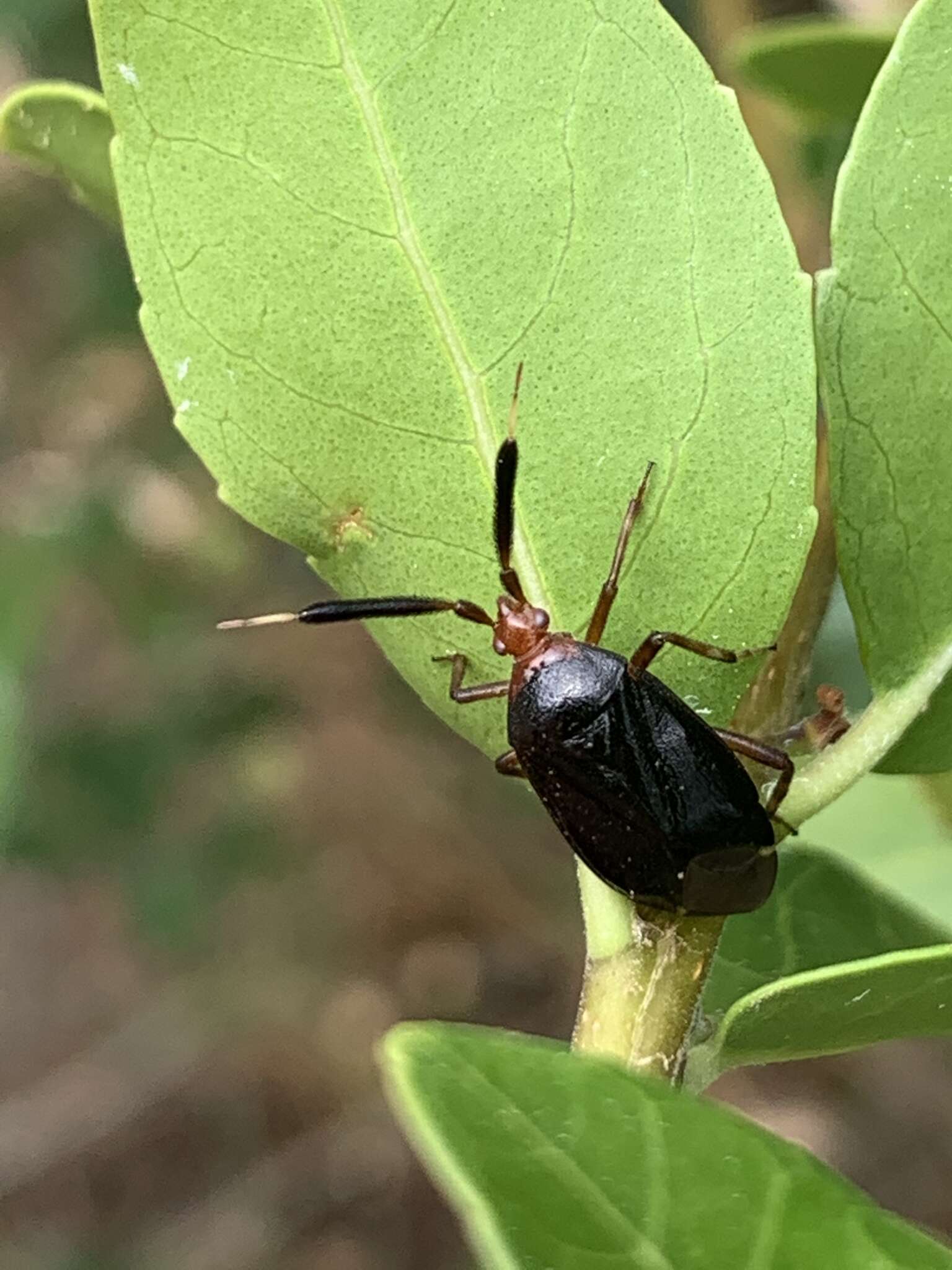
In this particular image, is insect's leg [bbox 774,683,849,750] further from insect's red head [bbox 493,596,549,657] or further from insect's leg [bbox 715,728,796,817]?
insect's red head [bbox 493,596,549,657]

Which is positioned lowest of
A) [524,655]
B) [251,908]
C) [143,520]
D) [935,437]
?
[251,908]

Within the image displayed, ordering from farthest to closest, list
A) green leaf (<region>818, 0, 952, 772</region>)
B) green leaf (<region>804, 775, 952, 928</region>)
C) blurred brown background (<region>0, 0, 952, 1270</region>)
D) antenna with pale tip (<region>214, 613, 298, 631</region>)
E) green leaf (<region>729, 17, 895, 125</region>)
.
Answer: blurred brown background (<region>0, 0, 952, 1270</region>)
green leaf (<region>804, 775, 952, 928</region>)
green leaf (<region>729, 17, 895, 125</region>)
antenna with pale tip (<region>214, 613, 298, 631</region>)
green leaf (<region>818, 0, 952, 772</region>)

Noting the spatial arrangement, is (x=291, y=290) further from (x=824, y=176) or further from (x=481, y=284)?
(x=824, y=176)

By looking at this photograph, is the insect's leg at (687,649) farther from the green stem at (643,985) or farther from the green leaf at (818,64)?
the green leaf at (818,64)

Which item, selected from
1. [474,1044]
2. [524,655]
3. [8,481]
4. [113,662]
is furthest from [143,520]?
[474,1044]

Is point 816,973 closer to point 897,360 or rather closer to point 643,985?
point 643,985

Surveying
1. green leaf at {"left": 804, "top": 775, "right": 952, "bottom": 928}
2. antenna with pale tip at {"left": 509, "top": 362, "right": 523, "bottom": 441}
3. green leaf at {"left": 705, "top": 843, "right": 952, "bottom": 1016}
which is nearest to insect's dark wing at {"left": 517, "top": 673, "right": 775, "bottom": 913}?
green leaf at {"left": 705, "top": 843, "right": 952, "bottom": 1016}

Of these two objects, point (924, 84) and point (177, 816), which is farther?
point (177, 816)
